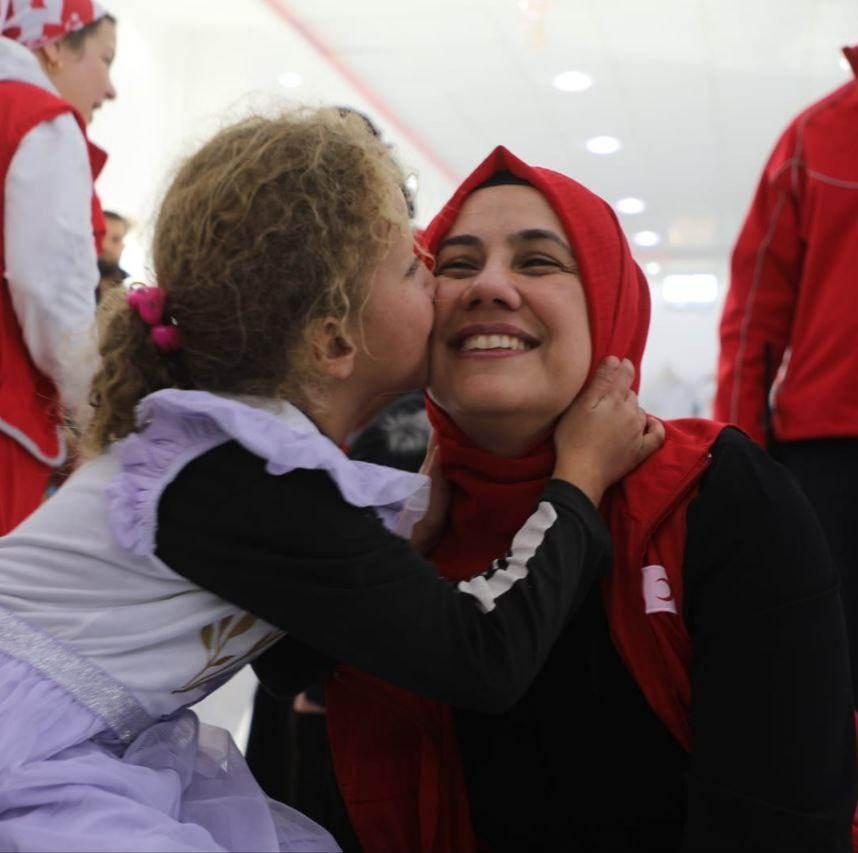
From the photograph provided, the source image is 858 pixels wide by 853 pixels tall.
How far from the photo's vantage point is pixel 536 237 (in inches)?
49.1

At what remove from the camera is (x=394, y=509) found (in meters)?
1.19

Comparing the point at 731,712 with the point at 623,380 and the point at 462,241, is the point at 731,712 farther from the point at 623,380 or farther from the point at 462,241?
the point at 462,241

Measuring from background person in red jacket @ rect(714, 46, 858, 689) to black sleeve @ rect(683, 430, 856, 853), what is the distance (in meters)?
0.88

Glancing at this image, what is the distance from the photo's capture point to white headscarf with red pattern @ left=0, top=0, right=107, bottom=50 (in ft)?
7.07

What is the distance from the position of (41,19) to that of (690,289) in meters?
11.1

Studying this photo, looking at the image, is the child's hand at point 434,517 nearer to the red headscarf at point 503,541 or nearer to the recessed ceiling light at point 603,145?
the red headscarf at point 503,541

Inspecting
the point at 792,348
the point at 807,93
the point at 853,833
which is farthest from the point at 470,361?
the point at 807,93

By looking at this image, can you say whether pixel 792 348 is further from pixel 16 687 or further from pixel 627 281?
pixel 16 687

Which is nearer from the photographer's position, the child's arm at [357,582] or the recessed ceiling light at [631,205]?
the child's arm at [357,582]

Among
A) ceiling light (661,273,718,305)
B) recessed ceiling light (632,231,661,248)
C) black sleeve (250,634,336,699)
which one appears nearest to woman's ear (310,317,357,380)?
black sleeve (250,634,336,699)

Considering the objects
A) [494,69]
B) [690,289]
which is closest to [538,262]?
[494,69]

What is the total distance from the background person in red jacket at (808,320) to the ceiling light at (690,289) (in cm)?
1033

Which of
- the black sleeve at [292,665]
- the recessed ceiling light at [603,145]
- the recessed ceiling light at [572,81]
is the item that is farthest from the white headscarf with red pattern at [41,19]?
the recessed ceiling light at [603,145]

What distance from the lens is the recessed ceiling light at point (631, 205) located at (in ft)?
32.4
